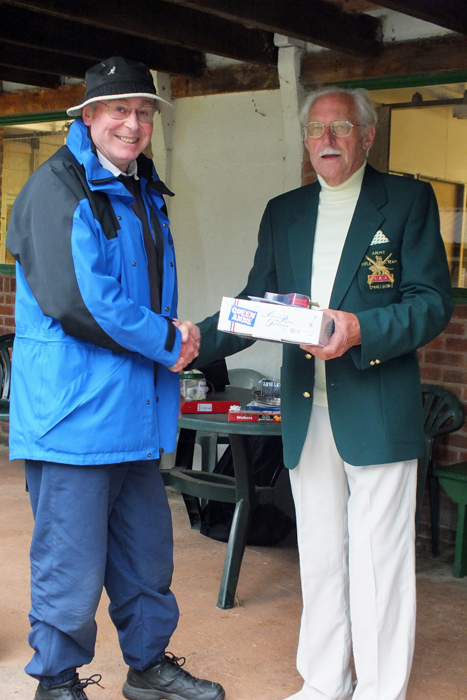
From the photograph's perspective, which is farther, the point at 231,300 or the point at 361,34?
the point at 361,34

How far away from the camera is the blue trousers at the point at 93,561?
2.43 m

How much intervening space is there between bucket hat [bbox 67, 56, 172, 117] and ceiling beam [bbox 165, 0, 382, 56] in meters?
1.39

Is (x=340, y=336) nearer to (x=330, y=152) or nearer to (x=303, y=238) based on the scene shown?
(x=303, y=238)

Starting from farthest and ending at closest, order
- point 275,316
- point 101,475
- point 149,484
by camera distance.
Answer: point 149,484 → point 101,475 → point 275,316

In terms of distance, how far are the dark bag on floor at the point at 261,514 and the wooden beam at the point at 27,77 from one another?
326 cm

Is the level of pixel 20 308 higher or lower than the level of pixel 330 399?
higher

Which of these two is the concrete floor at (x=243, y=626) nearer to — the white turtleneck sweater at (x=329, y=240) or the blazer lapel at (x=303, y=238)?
the white turtleneck sweater at (x=329, y=240)

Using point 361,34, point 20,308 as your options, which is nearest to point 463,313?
point 361,34

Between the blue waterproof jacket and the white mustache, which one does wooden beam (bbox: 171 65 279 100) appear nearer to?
the white mustache

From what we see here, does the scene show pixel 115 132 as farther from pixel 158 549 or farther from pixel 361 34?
pixel 361 34

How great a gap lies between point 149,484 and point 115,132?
44.3 inches

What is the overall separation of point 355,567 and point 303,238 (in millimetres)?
1065

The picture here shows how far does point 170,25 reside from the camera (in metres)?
4.40

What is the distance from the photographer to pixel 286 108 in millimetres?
4926
